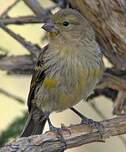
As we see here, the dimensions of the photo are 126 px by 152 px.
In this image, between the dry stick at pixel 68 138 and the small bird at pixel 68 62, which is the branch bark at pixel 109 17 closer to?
the small bird at pixel 68 62

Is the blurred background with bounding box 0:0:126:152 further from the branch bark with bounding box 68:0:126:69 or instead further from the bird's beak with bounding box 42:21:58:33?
the bird's beak with bounding box 42:21:58:33

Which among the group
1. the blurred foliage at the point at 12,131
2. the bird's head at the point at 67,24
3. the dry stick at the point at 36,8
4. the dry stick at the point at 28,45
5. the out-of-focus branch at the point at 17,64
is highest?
the dry stick at the point at 36,8

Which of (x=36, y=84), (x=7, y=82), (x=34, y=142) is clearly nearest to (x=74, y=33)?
(x=36, y=84)

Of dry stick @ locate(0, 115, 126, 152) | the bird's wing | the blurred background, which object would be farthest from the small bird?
the blurred background

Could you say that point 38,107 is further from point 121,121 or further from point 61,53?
point 121,121

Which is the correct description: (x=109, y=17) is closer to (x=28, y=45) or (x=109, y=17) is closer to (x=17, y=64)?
(x=28, y=45)

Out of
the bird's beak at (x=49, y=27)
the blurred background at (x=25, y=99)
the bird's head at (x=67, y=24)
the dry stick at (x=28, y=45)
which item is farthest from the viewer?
the blurred background at (x=25, y=99)

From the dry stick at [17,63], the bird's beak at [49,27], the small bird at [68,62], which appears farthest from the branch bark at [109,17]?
the dry stick at [17,63]
